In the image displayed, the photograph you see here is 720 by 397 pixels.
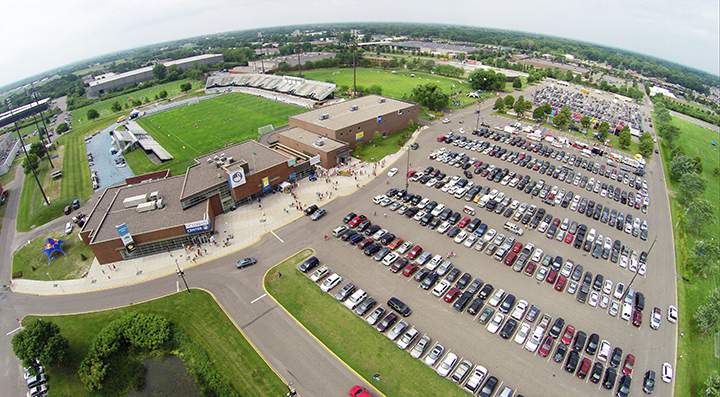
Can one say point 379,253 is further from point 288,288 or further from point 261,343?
point 261,343

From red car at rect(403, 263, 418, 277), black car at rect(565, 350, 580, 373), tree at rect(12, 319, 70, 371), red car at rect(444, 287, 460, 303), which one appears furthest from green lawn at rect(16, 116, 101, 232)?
black car at rect(565, 350, 580, 373)

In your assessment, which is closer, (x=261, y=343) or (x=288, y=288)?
(x=261, y=343)

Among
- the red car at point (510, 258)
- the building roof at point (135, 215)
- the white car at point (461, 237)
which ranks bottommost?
the red car at point (510, 258)

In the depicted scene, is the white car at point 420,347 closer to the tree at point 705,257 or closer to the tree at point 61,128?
the tree at point 705,257

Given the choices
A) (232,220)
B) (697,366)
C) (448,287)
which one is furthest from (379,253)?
(697,366)

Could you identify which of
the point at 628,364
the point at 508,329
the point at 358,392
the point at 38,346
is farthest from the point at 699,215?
the point at 38,346

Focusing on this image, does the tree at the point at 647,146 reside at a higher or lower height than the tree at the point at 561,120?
lower

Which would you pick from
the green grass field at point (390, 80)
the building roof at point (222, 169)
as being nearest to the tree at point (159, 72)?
the green grass field at point (390, 80)
